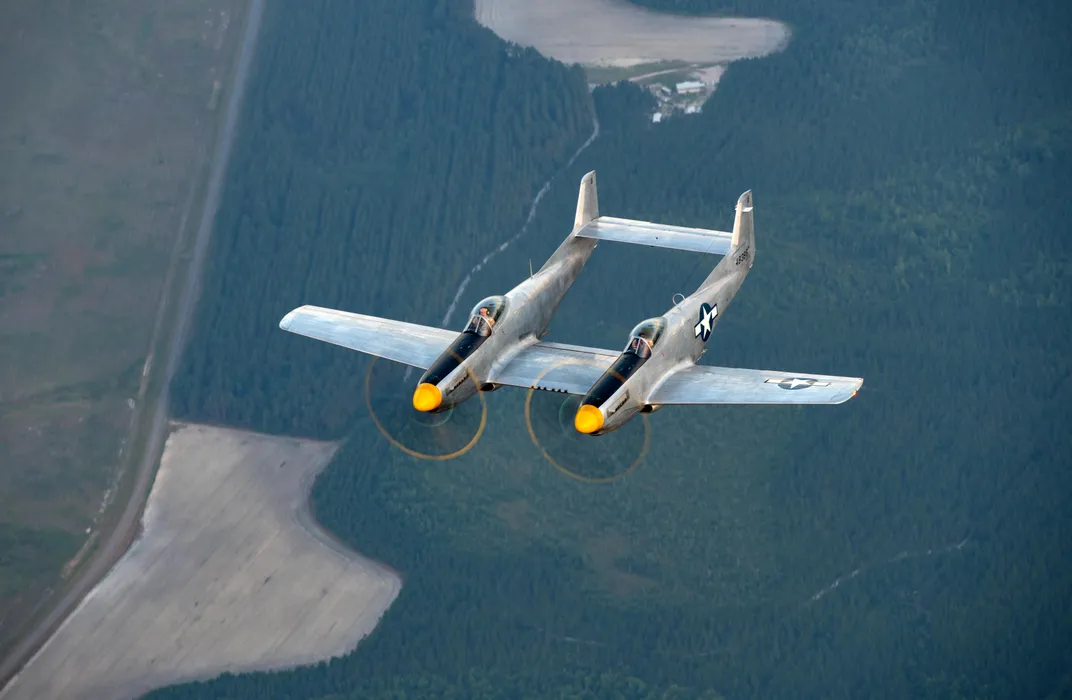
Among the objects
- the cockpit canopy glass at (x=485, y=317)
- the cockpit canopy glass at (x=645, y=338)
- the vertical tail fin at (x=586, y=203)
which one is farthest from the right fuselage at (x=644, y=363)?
the vertical tail fin at (x=586, y=203)

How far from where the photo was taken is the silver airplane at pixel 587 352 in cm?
7275

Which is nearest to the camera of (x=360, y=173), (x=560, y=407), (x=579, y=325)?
(x=560, y=407)

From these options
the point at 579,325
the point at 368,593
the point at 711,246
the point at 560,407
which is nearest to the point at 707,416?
the point at 579,325

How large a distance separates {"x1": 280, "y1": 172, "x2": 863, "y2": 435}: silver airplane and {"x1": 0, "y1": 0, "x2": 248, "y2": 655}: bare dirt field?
39.7m

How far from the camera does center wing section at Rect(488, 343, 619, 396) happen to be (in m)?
75.1

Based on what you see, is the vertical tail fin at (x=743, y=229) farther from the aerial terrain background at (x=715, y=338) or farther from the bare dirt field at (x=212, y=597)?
the bare dirt field at (x=212, y=597)

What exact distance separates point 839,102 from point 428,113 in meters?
35.8

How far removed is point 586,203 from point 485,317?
43.0ft

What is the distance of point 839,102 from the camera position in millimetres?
145000

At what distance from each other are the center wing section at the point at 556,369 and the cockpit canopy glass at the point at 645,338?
169 cm

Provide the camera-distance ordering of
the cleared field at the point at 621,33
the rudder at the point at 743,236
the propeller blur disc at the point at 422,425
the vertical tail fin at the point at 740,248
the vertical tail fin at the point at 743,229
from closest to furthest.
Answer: the propeller blur disc at the point at 422,425 → the vertical tail fin at the point at 740,248 → the rudder at the point at 743,236 → the vertical tail fin at the point at 743,229 → the cleared field at the point at 621,33

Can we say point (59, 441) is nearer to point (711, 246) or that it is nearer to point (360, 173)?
point (360, 173)

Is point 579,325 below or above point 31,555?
above

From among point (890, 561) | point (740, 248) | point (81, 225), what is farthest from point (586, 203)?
point (81, 225)
